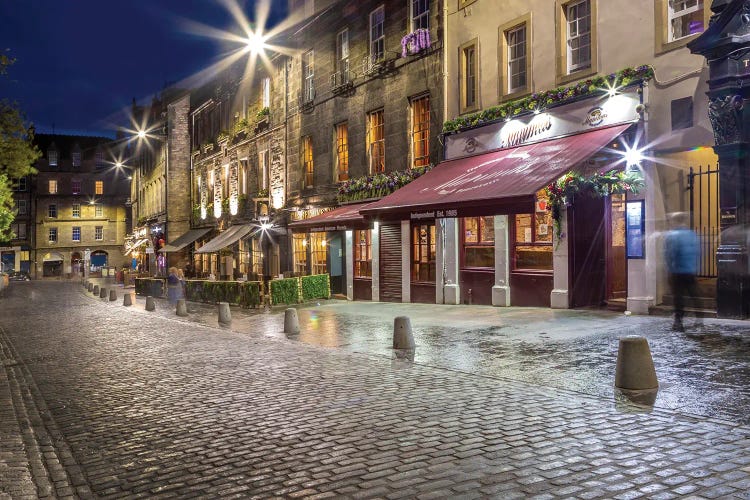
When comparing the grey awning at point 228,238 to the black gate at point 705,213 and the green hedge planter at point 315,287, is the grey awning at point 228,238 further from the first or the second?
the black gate at point 705,213

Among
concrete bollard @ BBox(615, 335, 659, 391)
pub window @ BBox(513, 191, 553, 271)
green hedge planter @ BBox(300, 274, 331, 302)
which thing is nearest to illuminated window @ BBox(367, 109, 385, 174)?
green hedge planter @ BBox(300, 274, 331, 302)

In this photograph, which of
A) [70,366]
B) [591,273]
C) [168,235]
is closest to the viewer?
[70,366]

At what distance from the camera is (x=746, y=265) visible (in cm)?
1145

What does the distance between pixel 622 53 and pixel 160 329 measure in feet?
39.6

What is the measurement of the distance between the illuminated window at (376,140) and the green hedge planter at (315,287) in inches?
153

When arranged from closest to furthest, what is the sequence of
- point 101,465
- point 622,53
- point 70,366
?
point 101,465, point 70,366, point 622,53

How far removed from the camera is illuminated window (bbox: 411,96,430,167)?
65.6 ft

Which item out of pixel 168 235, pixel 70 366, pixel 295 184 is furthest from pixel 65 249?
pixel 70 366

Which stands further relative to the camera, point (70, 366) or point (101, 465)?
point (70, 366)

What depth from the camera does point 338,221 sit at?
20078 millimetres

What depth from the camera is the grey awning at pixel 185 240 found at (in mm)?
38219

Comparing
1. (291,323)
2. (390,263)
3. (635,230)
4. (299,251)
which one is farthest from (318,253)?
(635,230)

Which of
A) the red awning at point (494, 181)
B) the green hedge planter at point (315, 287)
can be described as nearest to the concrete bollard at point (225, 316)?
the red awning at point (494, 181)

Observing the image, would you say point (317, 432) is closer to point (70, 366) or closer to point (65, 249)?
point (70, 366)
